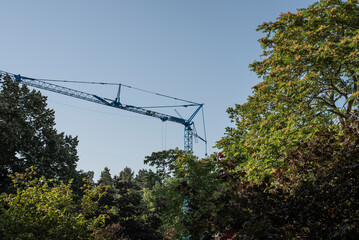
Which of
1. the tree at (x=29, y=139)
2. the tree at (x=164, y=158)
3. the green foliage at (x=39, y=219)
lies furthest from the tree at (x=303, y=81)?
the tree at (x=29, y=139)

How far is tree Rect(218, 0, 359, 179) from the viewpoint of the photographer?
7539 millimetres

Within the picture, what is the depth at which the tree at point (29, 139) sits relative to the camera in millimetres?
24781

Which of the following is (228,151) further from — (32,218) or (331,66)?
(32,218)

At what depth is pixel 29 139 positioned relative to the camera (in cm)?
2664

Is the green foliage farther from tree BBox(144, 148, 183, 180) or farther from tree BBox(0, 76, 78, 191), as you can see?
tree BBox(0, 76, 78, 191)

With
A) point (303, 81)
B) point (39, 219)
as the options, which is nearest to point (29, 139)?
point (39, 219)

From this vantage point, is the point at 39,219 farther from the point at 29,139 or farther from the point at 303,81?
the point at 29,139

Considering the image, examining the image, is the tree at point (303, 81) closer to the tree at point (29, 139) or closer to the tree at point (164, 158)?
the tree at point (164, 158)

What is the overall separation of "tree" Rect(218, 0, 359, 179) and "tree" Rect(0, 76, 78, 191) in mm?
22803

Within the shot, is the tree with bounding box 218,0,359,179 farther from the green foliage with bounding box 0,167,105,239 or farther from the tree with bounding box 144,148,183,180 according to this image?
the green foliage with bounding box 0,167,105,239

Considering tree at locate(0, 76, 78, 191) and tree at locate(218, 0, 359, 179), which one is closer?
tree at locate(218, 0, 359, 179)

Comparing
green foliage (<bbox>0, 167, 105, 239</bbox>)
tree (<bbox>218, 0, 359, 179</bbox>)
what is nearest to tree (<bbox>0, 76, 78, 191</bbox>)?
green foliage (<bbox>0, 167, 105, 239</bbox>)

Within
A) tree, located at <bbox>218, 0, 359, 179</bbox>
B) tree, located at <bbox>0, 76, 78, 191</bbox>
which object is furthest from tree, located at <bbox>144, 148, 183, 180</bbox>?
tree, located at <bbox>0, 76, 78, 191</bbox>

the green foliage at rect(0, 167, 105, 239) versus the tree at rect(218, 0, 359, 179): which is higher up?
the tree at rect(218, 0, 359, 179)
